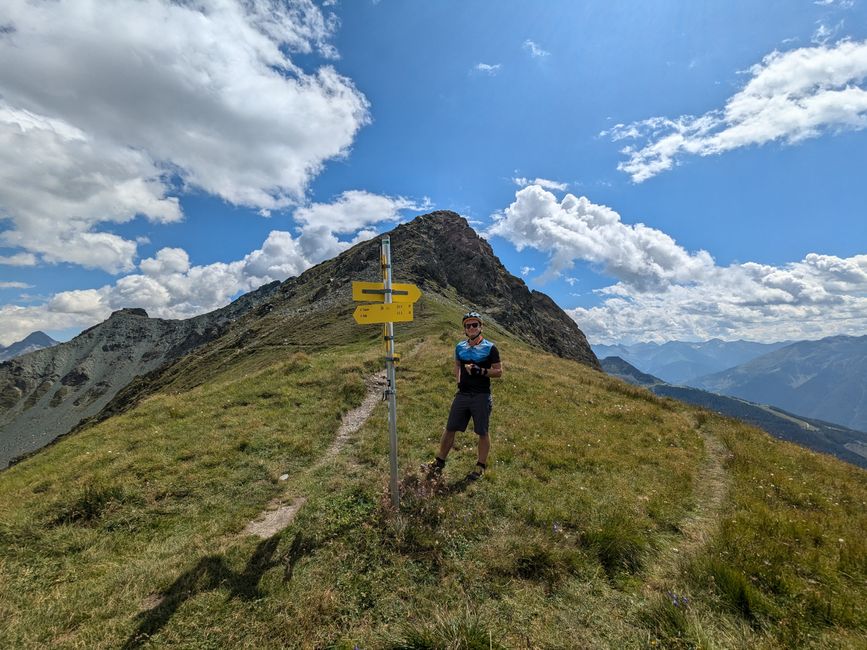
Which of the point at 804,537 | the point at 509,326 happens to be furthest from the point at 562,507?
the point at 509,326

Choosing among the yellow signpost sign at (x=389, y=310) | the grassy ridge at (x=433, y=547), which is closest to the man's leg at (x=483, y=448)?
the grassy ridge at (x=433, y=547)

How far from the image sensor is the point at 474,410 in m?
9.29

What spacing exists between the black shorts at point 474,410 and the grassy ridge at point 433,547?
4.24 feet

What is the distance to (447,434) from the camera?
9.65 meters

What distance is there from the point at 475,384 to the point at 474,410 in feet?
2.04

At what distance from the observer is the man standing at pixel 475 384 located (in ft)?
29.9

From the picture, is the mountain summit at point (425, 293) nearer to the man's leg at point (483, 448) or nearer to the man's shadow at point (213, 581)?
the man's leg at point (483, 448)

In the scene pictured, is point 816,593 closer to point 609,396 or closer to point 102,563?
point 102,563

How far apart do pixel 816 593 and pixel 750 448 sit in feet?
30.8

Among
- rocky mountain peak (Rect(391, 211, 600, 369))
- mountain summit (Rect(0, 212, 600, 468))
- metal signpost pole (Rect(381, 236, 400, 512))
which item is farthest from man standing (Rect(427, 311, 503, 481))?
rocky mountain peak (Rect(391, 211, 600, 369))

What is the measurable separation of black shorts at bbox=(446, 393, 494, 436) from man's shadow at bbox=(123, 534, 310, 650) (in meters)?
4.12

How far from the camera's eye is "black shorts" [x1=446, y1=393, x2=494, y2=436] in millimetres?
9227

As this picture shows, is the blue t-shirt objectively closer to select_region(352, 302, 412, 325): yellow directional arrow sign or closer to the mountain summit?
select_region(352, 302, 412, 325): yellow directional arrow sign

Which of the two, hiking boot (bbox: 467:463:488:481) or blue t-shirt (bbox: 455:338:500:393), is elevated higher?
blue t-shirt (bbox: 455:338:500:393)
